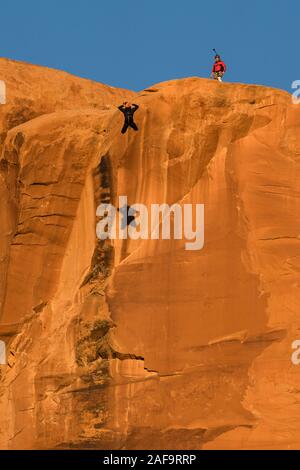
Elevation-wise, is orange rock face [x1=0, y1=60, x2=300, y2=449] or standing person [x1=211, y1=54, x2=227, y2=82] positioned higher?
standing person [x1=211, y1=54, x2=227, y2=82]

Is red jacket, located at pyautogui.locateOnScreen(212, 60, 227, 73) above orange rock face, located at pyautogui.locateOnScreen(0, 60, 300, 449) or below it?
above

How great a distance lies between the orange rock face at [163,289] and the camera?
5691 centimetres

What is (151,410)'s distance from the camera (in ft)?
187

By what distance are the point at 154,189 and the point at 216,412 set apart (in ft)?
25.2

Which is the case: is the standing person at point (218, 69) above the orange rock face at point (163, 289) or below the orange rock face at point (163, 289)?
above

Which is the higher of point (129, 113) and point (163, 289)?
point (129, 113)

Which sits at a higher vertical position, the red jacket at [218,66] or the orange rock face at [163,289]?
the red jacket at [218,66]

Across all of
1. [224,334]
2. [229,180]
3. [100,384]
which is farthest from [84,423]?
[229,180]

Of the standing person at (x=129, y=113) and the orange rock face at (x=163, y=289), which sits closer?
the orange rock face at (x=163, y=289)

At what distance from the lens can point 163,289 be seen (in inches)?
2286

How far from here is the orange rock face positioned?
5691 cm

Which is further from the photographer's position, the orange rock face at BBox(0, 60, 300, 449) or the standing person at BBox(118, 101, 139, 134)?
the standing person at BBox(118, 101, 139, 134)

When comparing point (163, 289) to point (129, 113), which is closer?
point (163, 289)

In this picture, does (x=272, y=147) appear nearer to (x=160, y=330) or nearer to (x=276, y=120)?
(x=276, y=120)
